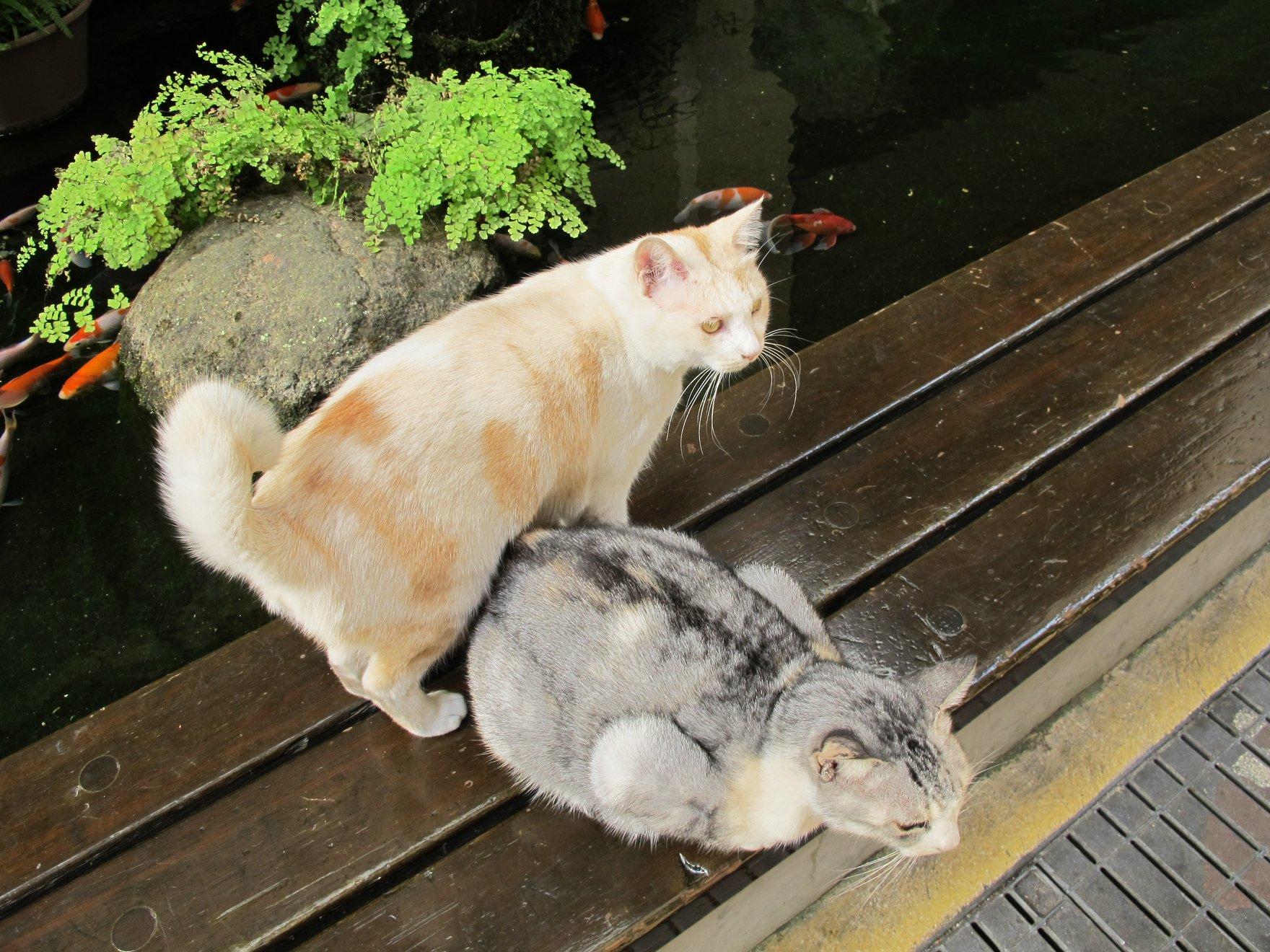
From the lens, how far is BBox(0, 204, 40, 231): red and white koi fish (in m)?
3.89

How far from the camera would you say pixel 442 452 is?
1.87 m

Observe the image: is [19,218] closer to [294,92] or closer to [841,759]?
[294,92]

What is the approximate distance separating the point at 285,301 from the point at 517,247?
100 centimetres

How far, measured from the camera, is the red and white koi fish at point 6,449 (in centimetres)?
315

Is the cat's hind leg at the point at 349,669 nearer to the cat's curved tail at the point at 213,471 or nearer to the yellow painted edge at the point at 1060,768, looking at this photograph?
the cat's curved tail at the point at 213,471

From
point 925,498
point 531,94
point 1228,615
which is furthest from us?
point 531,94

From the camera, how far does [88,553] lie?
3.04 m

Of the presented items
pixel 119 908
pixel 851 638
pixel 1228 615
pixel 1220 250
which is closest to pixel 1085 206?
pixel 1220 250

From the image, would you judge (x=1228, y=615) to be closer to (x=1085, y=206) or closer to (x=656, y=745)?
(x=1085, y=206)

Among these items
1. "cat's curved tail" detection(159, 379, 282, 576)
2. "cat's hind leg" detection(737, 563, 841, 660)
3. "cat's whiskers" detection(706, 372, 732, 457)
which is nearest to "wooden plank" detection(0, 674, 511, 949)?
"cat's curved tail" detection(159, 379, 282, 576)

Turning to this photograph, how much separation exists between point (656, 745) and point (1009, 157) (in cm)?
355

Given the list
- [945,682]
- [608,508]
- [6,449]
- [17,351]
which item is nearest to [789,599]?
[945,682]

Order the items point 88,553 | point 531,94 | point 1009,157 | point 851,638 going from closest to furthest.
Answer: point 851,638, point 88,553, point 531,94, point 1009,157

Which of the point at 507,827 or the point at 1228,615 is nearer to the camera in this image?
the point at 507,827
